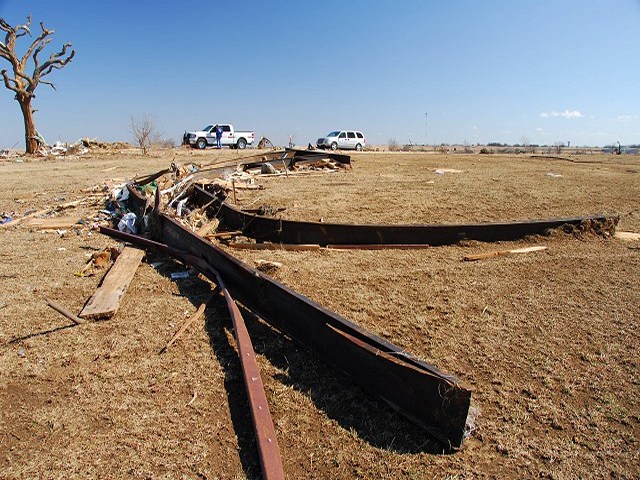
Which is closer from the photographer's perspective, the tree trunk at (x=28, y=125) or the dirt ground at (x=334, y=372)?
the dirt ground at (x=334, y=372)

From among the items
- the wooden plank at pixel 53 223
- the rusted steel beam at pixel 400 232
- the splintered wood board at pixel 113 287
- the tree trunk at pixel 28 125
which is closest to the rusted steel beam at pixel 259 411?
the splintered wood board at pixel 113 287

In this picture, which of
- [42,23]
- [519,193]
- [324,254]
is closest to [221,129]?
[42,23]

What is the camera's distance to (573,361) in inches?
95.9

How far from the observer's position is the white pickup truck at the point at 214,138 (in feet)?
99.0

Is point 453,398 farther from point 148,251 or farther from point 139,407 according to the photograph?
point 148,251

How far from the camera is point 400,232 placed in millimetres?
4695

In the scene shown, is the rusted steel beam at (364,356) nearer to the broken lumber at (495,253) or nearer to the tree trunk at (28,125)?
the broken lumber at (495,253)

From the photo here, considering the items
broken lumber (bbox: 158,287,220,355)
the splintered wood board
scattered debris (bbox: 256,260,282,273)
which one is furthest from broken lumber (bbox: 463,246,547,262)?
the splintered wood board

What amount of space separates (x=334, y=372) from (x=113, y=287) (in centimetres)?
215

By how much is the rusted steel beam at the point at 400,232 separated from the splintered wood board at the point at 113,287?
162cm

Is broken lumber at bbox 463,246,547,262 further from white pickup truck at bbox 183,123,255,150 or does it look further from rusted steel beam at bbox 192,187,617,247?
white pickup truck at bbox 183,123,255,150

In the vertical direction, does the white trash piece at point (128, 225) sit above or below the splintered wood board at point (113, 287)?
above

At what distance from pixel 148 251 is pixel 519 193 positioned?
6.94 meters

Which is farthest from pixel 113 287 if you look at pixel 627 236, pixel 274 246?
pixel 627 236
